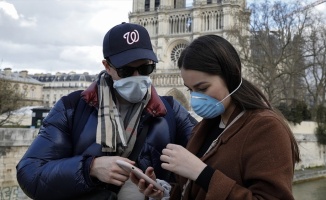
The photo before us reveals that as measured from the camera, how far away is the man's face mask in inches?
77.8

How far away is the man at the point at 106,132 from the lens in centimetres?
179

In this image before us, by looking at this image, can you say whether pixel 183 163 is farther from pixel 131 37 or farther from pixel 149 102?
pixel 131 37

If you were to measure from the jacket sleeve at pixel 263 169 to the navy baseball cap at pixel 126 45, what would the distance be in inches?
29.6

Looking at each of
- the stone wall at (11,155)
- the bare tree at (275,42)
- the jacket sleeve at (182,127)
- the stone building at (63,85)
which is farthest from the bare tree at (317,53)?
the stone building at (63,85)

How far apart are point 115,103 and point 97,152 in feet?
0.98

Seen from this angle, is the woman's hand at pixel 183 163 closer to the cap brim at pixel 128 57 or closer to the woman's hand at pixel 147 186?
the woman's hand at pixel 147 186

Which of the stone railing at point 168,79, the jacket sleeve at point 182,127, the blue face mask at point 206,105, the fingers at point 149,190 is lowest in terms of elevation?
the fingers at point 149,190

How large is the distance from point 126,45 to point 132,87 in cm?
22

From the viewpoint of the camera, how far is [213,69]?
1675 millimetres

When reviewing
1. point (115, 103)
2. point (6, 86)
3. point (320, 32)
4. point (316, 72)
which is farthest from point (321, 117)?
point (115, 103)

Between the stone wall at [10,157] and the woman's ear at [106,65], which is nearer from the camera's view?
the woman's ear at [106,65]

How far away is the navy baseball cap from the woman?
0.91 feet

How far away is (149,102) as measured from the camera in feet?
6.88

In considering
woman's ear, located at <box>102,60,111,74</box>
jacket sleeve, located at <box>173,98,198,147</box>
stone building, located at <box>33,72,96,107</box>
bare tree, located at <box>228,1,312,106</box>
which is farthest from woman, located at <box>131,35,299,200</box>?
stone building, located at <box>33,72,96,107</box>
